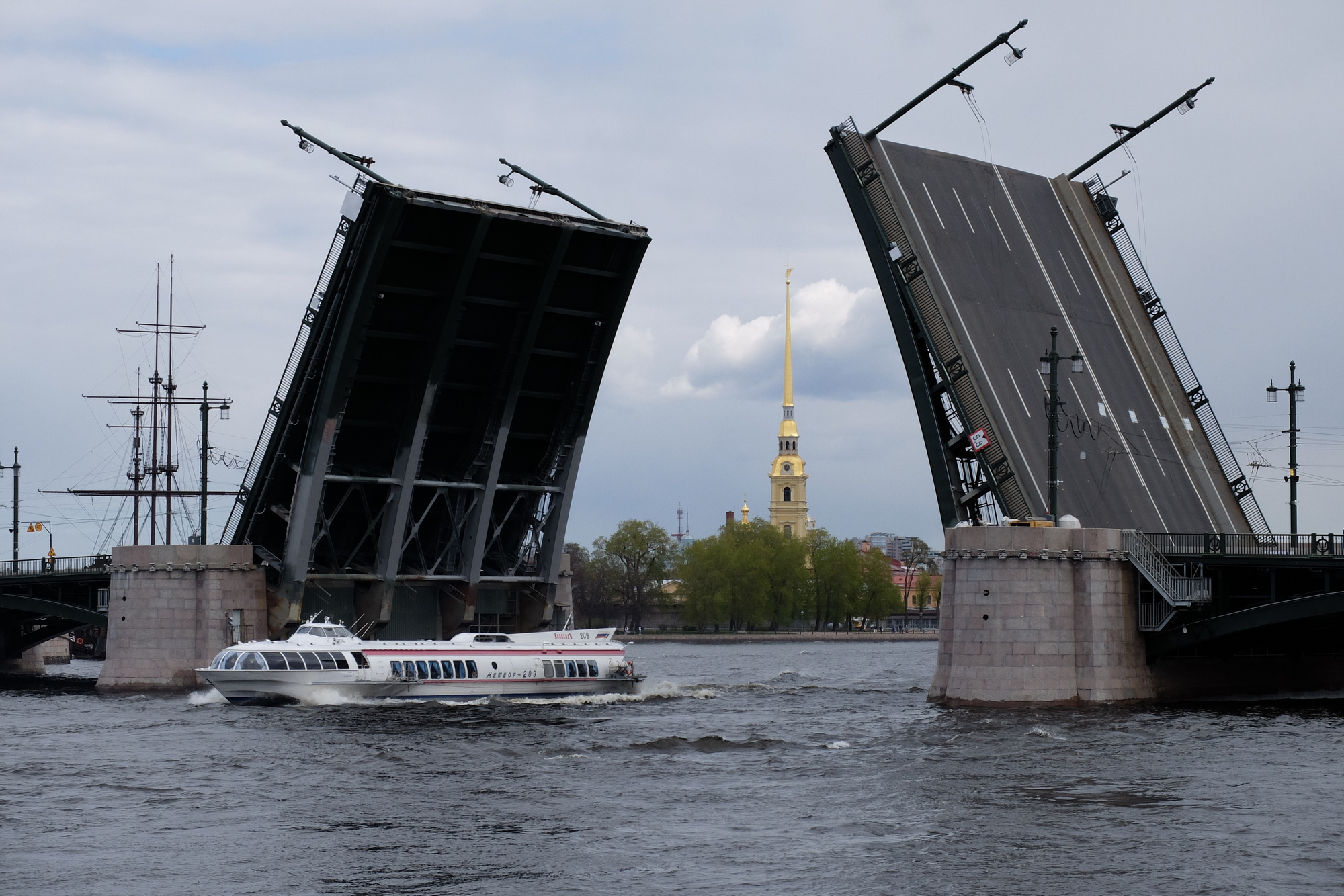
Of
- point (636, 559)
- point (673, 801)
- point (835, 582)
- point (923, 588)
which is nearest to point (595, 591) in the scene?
Result: point (636, 559)

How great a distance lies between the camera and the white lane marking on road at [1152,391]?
4816 centimetres

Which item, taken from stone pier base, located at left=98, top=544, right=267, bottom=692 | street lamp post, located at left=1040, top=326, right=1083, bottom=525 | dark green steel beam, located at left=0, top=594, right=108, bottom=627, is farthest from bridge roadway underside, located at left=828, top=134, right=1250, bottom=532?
dark green steel beam, located at left=0, top=594, right=108, bottom=627

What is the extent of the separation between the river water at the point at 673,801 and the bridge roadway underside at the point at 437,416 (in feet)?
22.6

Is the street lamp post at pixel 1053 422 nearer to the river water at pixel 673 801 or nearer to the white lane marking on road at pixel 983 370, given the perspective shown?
the white lane marking on road at pixel 983 370

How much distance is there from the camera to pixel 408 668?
44000 mm

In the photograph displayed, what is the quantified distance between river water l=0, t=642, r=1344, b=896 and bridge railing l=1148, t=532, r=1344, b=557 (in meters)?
3.82

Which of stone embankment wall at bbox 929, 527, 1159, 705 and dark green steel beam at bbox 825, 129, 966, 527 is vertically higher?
dark green steel beam at bbox 825, 129, 966, 527

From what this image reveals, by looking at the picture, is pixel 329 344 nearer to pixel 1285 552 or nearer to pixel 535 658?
pixel 535 658

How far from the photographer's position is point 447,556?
165 ft

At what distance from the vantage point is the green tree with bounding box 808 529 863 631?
132500mm

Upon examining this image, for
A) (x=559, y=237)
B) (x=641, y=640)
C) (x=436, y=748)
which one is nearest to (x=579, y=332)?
(x=559, y=237)

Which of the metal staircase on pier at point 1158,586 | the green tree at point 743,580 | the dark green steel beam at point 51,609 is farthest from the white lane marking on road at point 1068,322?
the green tree at point 743,580

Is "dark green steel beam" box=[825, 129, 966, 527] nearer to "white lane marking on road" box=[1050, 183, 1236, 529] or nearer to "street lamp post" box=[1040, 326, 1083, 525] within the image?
"street lamp post" box=[1040, 326, 1083, 525]

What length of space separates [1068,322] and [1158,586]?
1087 cm
